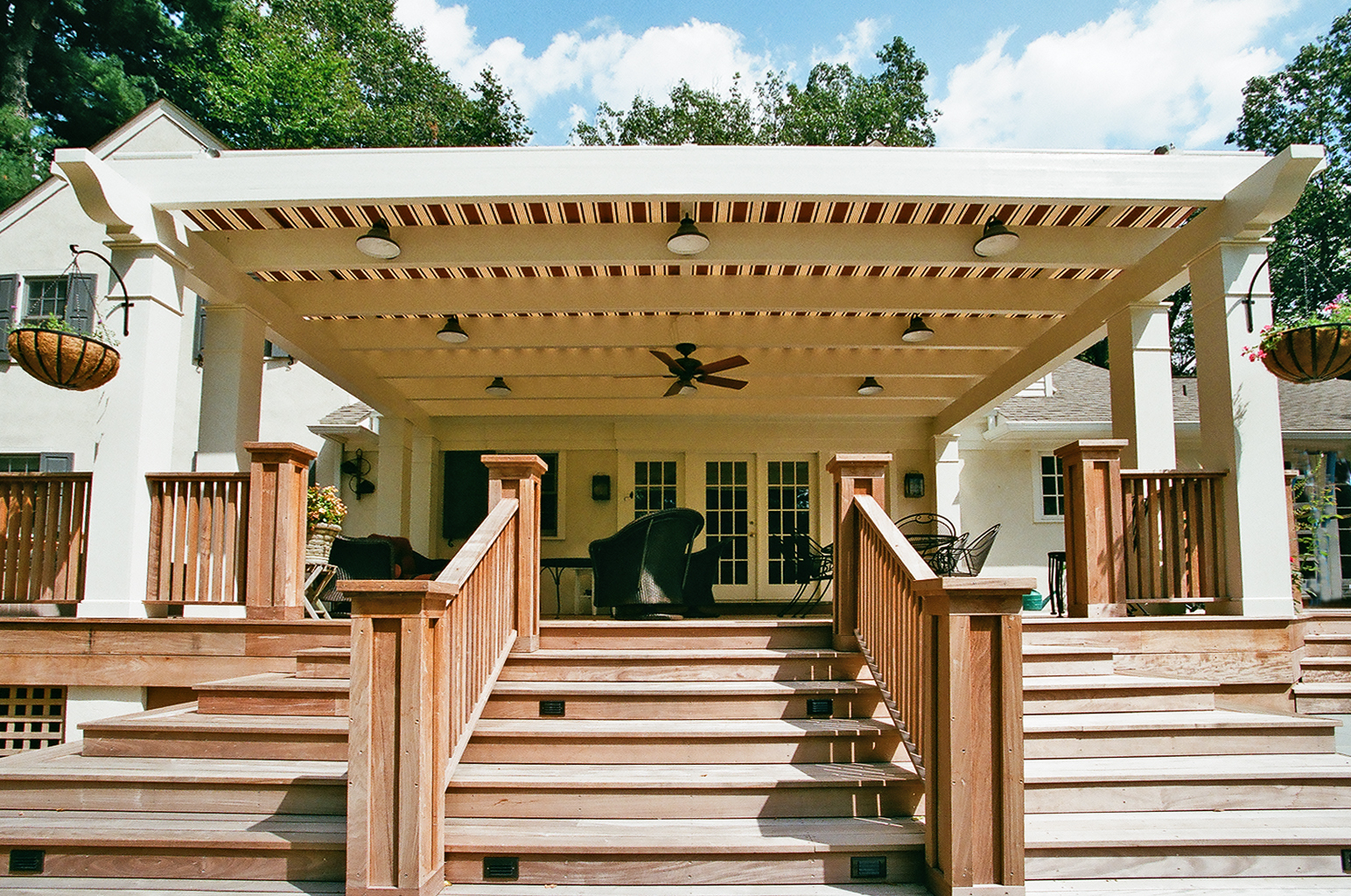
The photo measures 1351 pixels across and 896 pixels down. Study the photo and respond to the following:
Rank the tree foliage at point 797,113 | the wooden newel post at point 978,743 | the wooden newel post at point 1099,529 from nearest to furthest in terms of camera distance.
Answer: the wooden newel post at point 978,743
the wooden newel post at point 1099,529
the tree foliage at point 797,113

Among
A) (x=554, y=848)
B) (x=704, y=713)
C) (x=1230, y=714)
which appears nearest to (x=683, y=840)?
(x=554, y=848)

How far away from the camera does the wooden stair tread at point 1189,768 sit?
145 inches

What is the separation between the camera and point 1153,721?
4094 millimetres

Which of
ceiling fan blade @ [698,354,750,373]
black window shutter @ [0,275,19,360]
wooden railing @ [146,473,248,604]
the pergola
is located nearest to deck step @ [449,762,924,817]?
wooden railing @ [146,473,248,604]

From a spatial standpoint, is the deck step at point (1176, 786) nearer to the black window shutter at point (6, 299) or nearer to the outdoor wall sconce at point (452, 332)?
the outdoor wall sconce at point (452, 332)

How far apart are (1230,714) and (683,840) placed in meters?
2.84

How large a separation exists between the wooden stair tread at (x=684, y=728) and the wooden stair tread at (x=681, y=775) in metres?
0.13

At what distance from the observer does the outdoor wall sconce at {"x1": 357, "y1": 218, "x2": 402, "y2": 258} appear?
18.7 ft

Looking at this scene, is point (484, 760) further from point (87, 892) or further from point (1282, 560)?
point (1282, 560)

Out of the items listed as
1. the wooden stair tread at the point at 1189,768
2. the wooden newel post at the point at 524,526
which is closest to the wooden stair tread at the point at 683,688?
the wooden newel post at the point at 524,526

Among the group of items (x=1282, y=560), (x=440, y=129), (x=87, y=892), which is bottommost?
(x=87, y=892)

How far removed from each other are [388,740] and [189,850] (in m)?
0.96

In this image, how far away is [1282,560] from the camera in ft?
16.6

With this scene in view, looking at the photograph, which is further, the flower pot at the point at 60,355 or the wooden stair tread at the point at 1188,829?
the flower pot at the point at 60,355
